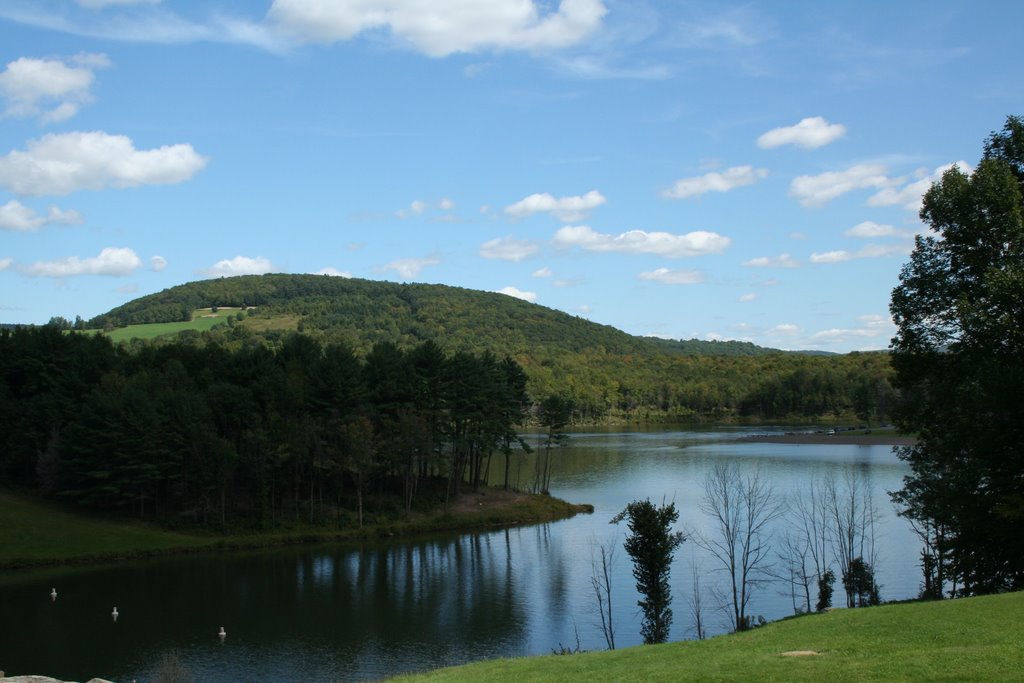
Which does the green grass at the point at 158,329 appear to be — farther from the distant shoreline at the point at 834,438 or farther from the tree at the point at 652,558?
the tree at the point at 652,558

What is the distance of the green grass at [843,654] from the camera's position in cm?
1356

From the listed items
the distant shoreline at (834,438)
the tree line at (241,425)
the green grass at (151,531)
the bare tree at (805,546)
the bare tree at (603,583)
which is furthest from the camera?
the distant shoreline at (834,438)

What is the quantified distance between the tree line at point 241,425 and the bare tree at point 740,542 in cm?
2424

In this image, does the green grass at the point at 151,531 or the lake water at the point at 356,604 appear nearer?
the lake water at the point at 356,604

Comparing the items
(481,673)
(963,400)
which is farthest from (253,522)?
(963,400)

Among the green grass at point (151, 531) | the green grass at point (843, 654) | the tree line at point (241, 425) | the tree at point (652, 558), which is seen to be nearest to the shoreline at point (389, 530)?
the green grass at point (151, 531)

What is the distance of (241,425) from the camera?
69500 millimetres

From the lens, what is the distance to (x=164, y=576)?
50.7 metres

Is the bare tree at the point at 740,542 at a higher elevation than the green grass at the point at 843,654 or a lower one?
lower

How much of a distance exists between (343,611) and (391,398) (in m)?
32.8

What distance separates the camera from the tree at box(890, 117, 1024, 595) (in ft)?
77.6

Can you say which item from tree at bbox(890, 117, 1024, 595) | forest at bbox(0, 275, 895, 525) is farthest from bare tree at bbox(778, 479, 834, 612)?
forest at bbox(0, 275, 895, 525)

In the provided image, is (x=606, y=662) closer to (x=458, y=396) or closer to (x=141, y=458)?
(x=141, y=458)

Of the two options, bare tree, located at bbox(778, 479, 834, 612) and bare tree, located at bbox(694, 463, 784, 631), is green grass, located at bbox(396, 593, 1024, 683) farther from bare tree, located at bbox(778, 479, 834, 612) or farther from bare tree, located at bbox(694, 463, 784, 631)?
bare tree, located at bbox(778, 479, 834, 612)
